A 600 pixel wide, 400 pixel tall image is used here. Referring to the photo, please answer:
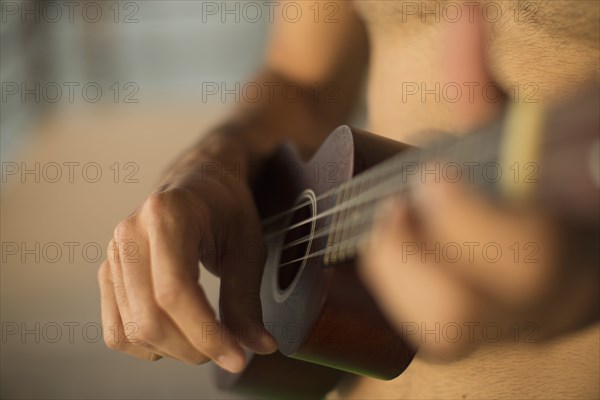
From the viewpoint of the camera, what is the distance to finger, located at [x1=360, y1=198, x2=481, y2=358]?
40cm

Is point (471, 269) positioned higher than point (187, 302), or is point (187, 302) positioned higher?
point (471, 269)

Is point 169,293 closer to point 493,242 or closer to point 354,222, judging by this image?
point 354,222

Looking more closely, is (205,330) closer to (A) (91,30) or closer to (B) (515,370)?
(B) (515,370)

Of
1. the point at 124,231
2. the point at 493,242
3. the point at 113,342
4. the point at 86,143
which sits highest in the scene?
the point at 493,242

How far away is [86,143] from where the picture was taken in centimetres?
244

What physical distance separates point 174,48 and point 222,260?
2610 mm

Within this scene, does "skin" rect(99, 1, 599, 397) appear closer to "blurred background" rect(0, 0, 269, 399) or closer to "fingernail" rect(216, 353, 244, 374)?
"fingernail" rect(216, 353, 244, 374)

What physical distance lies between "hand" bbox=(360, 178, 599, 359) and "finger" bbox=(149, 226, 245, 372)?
Result: 0.62ft

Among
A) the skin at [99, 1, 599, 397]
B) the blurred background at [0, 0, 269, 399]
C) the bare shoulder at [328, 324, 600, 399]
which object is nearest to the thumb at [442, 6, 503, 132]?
the skin at [99, 1, 599, 397]

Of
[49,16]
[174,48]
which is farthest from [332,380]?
[49,16]

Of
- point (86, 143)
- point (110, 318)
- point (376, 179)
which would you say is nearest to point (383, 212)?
point (376, 179)

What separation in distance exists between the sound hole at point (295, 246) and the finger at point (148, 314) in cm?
13

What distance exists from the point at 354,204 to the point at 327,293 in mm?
84

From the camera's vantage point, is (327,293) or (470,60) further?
(327,293)
